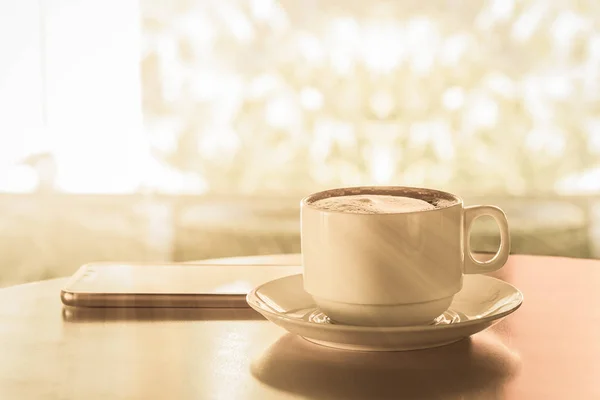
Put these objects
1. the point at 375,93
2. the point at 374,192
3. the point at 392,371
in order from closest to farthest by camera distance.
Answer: the point at 392,371
the point at 374,192
the point at 375,93

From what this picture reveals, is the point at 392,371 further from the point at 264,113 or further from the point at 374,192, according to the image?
the point at 264,113

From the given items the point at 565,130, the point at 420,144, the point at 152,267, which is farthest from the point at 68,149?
the point at 152,267

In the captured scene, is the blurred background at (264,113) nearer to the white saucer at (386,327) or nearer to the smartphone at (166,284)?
the smartphone at (166,284)

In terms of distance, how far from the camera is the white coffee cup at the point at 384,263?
57cm

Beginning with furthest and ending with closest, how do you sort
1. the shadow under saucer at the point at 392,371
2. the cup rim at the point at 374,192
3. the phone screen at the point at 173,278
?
the phone screen at the point at 173,278, the cup rim at the point at 374,192, the shadow under saucer at the point at 392,371

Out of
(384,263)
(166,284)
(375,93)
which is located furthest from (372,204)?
(375,93)

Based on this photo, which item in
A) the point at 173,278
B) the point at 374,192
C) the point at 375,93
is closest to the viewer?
the point at 374,192

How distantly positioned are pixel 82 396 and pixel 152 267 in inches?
12.6

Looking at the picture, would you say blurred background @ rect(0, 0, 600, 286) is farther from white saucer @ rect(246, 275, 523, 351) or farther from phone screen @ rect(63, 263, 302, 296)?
white saucer @ rect(246, 275, 523, 351)

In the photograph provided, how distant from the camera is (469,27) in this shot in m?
2.07

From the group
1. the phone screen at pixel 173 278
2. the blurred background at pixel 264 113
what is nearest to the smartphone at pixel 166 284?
the phone screen at pixel 173 278

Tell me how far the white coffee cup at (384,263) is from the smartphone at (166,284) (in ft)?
0.43

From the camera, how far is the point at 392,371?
0.54 meters

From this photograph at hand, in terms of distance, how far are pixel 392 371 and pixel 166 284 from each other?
0.91 ft
